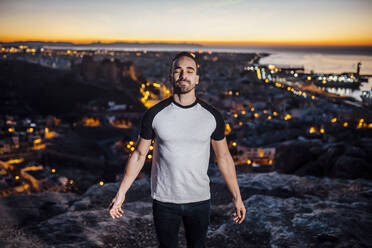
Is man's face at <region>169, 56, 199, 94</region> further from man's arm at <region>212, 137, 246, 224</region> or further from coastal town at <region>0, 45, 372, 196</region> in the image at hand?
coastal town at <region>0, 45, 372, 196</region>

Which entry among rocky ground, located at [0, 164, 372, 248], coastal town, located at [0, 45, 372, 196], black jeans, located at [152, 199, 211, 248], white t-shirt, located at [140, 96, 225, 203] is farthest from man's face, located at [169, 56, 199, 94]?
coastal town, located at [0, 45, 372, 196]

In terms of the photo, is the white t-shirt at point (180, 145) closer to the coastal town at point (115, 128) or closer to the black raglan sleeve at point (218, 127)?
the black raglan sleeve at point (218, 127)

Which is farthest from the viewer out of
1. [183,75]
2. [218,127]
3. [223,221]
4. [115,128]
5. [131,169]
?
[115,128]

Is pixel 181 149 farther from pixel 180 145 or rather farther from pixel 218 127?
pixel 218 127

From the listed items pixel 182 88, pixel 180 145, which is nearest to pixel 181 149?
pixel 180 145

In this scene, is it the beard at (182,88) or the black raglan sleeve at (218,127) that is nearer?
the beard at (182,88)

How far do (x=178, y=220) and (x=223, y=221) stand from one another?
10.2ft

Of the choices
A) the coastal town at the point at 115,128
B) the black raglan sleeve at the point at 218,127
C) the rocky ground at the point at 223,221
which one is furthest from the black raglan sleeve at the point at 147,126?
the coastal town at the point at 115,128

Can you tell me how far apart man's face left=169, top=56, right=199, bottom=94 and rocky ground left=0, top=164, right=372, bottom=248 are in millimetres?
3014

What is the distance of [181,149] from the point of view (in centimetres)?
239

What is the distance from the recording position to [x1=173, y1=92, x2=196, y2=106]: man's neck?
8.00 ft

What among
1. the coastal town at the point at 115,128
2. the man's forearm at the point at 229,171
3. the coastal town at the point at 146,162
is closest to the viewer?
the man's forearm at the point at 229,171

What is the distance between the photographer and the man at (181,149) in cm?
239

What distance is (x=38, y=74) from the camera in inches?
3656
